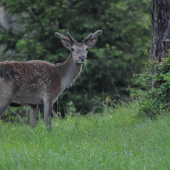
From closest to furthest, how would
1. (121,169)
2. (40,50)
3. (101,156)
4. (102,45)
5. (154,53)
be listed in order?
(121,169) → (101,156) → (154,53) → (40,50) → (102,45)

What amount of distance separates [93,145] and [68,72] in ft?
8.69

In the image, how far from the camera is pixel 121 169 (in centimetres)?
434

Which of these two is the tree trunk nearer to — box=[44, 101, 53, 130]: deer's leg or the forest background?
box=[44, 101, 53, 130]: deer's leg

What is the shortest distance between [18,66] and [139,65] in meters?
8.51

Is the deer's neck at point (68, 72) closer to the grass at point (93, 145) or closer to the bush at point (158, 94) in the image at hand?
the grass at point (93, 145)

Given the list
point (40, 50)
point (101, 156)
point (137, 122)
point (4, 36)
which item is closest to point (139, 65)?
point (40, 50)

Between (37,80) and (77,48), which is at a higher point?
(77,48)

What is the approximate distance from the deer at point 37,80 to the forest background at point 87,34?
549 cm

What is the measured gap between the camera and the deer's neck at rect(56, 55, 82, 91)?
7512 millimetres

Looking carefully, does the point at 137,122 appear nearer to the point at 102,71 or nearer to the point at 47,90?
the point at 47,90

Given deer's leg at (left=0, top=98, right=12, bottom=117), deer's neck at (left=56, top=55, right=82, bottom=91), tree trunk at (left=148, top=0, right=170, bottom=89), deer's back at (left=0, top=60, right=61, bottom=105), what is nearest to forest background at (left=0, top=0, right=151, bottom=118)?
deer's neck at (left=56, top=55, right=82, bottom=91)

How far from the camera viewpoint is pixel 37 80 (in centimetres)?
687

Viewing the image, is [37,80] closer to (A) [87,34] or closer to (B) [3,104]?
(B) [3,104]

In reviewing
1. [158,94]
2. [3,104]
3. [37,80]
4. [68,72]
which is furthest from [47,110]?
[158,94]
